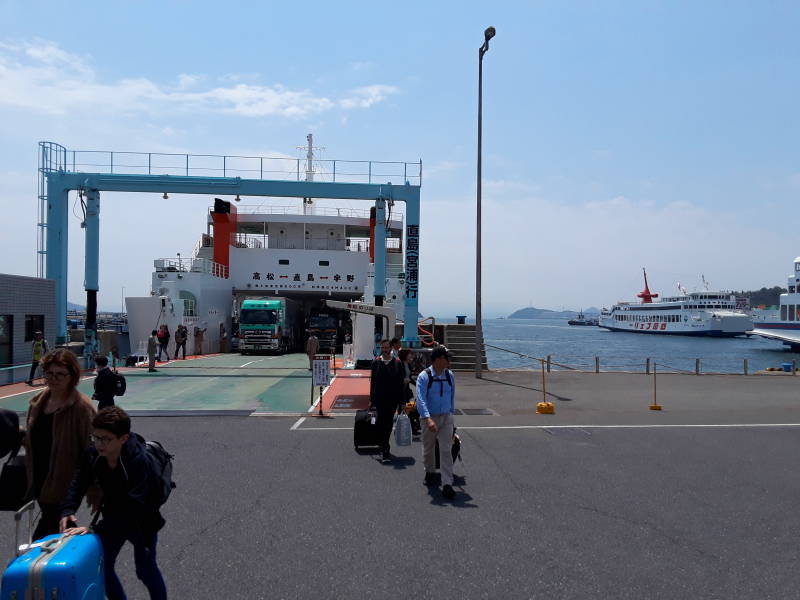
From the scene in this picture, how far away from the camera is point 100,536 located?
349cm

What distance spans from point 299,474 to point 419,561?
3.05m

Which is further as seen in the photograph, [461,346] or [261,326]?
[261,326]

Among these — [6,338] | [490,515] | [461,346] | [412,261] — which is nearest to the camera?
[490,515]

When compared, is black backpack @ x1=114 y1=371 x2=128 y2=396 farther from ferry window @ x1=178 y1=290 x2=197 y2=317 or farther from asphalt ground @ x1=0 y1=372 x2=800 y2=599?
ferry window @ x1=178 y1=290 x2=197 y2=317

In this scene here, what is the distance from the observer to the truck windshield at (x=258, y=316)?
31375 millimetres

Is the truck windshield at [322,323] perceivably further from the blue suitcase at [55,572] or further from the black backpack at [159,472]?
the blue suitcase at [55,572]

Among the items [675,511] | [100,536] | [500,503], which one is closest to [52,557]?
[100,536]

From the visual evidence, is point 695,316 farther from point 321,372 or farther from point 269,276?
point 321,372

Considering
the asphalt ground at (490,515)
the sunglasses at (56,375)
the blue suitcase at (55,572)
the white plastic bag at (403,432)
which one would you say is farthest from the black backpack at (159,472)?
the white plastic bag at (403,432)

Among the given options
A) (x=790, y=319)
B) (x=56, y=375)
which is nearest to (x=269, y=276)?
(x=56, y=375)

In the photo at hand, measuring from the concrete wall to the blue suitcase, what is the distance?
15.9 meters

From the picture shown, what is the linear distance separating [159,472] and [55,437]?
774 mm

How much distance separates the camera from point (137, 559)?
3660mm

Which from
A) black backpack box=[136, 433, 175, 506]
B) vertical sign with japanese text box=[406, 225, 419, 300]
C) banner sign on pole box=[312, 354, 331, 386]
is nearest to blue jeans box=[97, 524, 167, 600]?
black backpack box=[136, 433, 175, 506]
